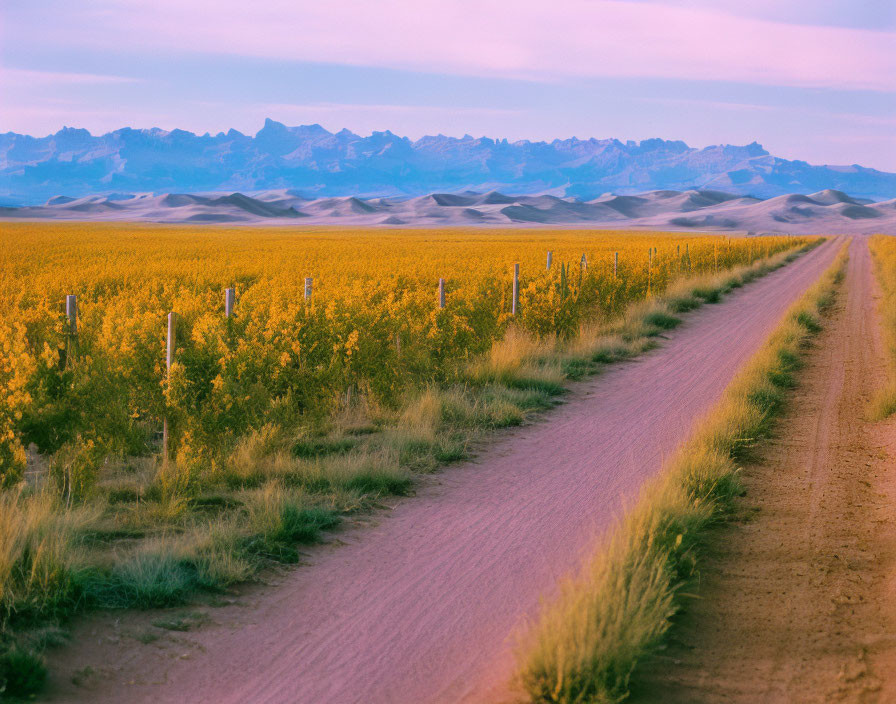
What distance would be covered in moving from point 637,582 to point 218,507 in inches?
145

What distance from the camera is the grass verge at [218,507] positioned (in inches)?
201

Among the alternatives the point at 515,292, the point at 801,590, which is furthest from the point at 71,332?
the point at 515,292

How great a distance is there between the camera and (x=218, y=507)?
7047 mm

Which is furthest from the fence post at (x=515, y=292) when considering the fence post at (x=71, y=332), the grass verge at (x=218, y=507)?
the fence post at (x=71, y=332)

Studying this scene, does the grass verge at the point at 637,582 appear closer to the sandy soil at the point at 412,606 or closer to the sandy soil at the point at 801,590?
the sandy soil at the point at 801,590

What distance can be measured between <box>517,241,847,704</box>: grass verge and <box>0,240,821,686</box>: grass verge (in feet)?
7.38

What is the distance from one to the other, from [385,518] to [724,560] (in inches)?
105

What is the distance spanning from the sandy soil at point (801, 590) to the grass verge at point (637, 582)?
0.21 m

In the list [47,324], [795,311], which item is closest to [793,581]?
[47,324]

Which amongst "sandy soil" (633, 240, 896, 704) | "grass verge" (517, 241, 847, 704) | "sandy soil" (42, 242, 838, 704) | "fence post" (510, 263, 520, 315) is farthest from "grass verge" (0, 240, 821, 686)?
"fence post" (510, 263, 520, 315)

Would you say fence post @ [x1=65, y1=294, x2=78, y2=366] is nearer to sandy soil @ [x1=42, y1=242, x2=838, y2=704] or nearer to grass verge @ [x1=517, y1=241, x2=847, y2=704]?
sandy soil @ [x1=42, y1=242, x2=838, y2=704]

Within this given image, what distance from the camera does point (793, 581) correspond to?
5.81 m

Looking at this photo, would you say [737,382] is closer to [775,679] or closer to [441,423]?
[441,423]

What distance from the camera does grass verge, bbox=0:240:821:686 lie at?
5117 millimetres
